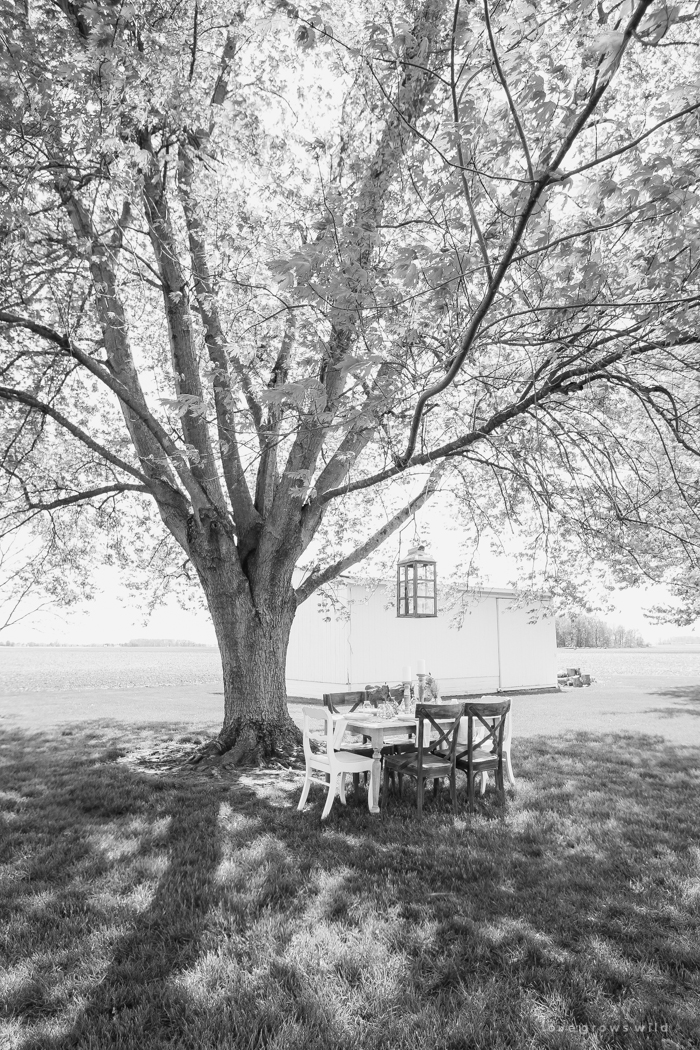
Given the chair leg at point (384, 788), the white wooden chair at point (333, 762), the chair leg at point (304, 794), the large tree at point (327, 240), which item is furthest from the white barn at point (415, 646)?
the chair leg at point (304, 794)

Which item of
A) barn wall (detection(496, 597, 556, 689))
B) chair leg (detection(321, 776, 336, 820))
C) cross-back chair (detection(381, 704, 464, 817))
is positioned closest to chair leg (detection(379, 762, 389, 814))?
cross-back chair (detection(381, 704, 464, 817))

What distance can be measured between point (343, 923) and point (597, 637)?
292 feet

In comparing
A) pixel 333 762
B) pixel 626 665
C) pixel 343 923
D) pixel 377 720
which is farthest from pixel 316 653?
pixel 626 665

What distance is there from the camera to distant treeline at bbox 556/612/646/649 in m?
66.8

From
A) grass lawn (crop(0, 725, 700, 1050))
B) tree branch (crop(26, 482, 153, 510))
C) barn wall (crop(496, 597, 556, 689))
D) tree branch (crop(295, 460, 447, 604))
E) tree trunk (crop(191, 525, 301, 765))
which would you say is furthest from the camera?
barn wall (crop(496, 597, 556, 689))

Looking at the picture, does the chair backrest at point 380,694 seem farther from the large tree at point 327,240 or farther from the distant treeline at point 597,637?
the distant treeline at point 597,637

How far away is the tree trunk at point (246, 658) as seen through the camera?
28.4 feet

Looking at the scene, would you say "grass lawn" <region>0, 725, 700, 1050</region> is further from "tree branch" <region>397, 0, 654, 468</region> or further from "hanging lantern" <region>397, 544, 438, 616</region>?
"tree branch" <region>397, 0, 654, 468</region>

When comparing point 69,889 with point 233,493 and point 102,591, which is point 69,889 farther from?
point 102,591

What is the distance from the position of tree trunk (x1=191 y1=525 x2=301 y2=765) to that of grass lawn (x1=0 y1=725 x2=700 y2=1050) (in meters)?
1.85

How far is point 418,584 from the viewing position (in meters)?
9.10

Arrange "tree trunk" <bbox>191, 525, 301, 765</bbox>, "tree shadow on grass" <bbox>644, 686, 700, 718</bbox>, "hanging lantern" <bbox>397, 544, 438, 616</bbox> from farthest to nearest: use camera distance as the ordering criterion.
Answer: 1. "tree shadow on grass" <bbox>644, 686, 700, 718</bbox>
2. "hanging lantern" <bbox>397, 544, 438, 616</bbox>
3. "tree trunk" <bbox>191, 525, 301, 765</bbox>

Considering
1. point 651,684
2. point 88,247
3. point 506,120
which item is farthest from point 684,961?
point 651,684

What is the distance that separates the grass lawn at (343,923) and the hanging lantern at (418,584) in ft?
9.43
